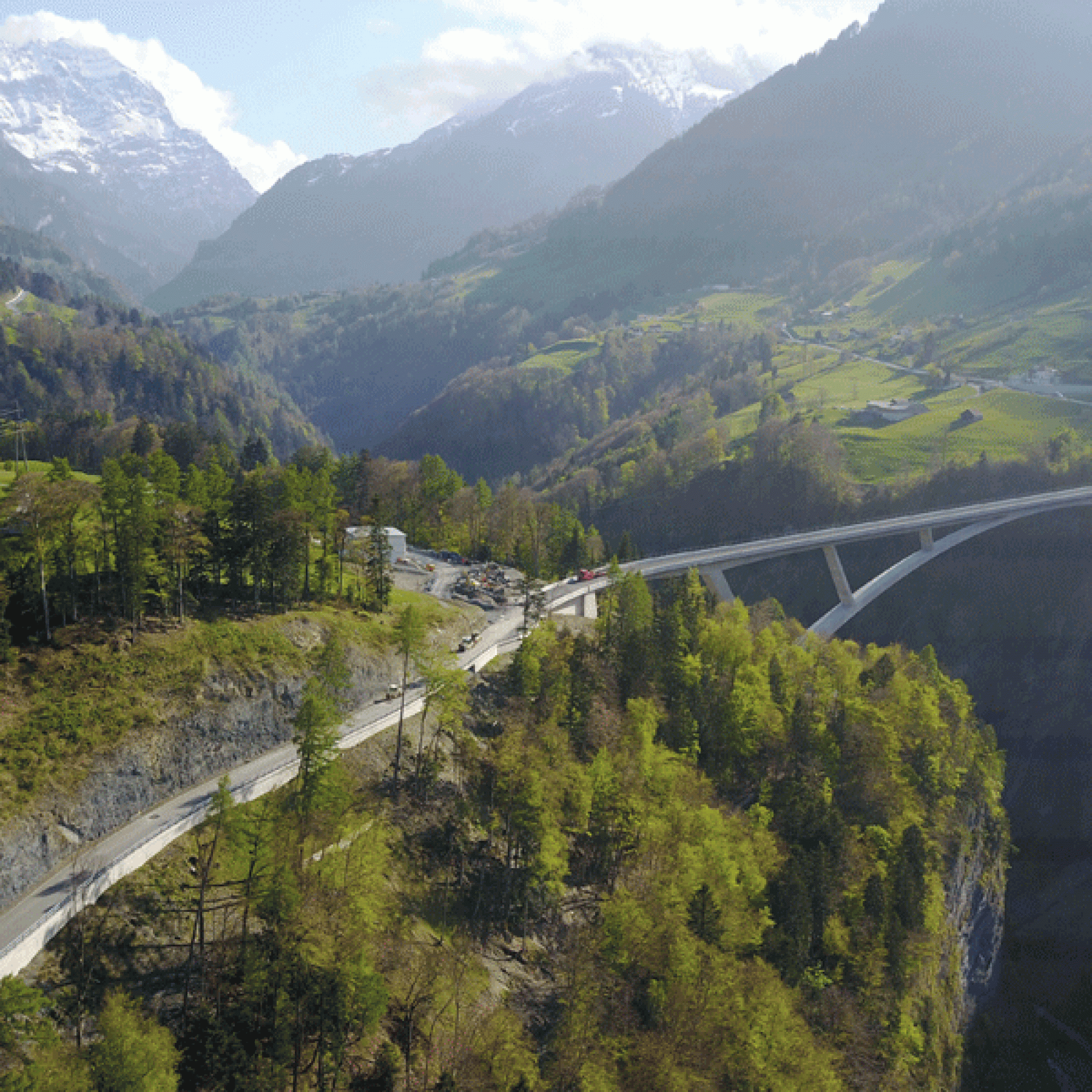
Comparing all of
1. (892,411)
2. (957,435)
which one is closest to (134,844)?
(957,435)

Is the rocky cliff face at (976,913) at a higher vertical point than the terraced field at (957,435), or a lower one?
lower

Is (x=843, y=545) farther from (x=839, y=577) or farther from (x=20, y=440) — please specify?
(x=20, y=440)

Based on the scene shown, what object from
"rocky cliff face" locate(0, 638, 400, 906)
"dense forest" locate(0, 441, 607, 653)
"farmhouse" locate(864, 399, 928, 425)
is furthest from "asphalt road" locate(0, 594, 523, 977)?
"farmhouse" locate(864, 399, 928, 425)

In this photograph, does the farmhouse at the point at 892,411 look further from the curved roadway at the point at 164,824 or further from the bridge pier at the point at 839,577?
the curved roadway at the point at 164,824

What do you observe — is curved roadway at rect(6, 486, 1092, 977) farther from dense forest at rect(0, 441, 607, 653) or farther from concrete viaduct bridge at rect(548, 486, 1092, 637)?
dense forest at rect(0, 441, 607, 653)

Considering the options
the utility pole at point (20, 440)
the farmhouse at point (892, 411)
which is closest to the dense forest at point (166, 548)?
the utility pole at point (20, 440)

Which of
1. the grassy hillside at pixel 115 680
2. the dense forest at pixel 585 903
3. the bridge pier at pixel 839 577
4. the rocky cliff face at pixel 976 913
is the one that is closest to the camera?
the dense forest at pixel 585 903

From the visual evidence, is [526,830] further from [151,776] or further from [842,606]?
[842,606]
